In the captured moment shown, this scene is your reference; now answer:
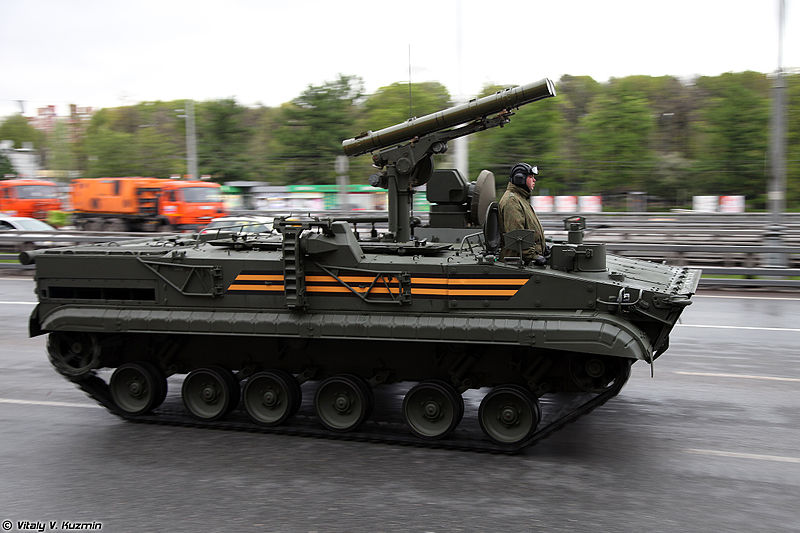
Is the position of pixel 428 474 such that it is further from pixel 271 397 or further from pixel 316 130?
pixel 316 130

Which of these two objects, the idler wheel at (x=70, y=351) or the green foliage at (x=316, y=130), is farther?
the green foliage at (x=316, y=130)

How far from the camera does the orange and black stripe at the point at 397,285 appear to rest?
7.13 meters

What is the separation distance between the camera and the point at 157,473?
22.5 feet

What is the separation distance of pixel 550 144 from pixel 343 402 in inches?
1520

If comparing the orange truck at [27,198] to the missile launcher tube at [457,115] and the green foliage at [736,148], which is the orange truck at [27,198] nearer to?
the missile launcher tube at [457,115]

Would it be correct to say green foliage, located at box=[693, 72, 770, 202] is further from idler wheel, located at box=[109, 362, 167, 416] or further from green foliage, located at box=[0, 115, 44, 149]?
green foliage, located at box=[0, 115, 44, 149]

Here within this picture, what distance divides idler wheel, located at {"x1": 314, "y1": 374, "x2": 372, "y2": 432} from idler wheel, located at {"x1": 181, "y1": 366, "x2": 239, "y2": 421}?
986 millimetres

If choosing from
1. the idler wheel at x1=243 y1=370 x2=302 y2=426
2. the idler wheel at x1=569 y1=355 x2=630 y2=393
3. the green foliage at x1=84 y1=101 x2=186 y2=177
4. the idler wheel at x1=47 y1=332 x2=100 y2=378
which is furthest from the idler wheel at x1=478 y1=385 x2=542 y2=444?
the green foliage at x1=84 y1=101 x2=186 y2=177

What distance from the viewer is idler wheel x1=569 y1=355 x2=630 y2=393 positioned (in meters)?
7.09

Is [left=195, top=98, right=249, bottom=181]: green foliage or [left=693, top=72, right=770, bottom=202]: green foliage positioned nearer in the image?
[left=693, top=72, right=770, bottom=202]: green foliage

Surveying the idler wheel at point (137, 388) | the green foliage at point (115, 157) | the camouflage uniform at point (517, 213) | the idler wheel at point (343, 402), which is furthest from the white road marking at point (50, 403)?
the green foliage at point (115, 157)

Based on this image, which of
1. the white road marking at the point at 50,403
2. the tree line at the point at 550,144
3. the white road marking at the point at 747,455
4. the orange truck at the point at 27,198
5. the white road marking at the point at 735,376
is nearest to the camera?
the white road marking at the point at 747,455

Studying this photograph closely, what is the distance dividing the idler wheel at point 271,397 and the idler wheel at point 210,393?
207 mm

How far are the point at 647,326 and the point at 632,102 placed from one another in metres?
44.4
